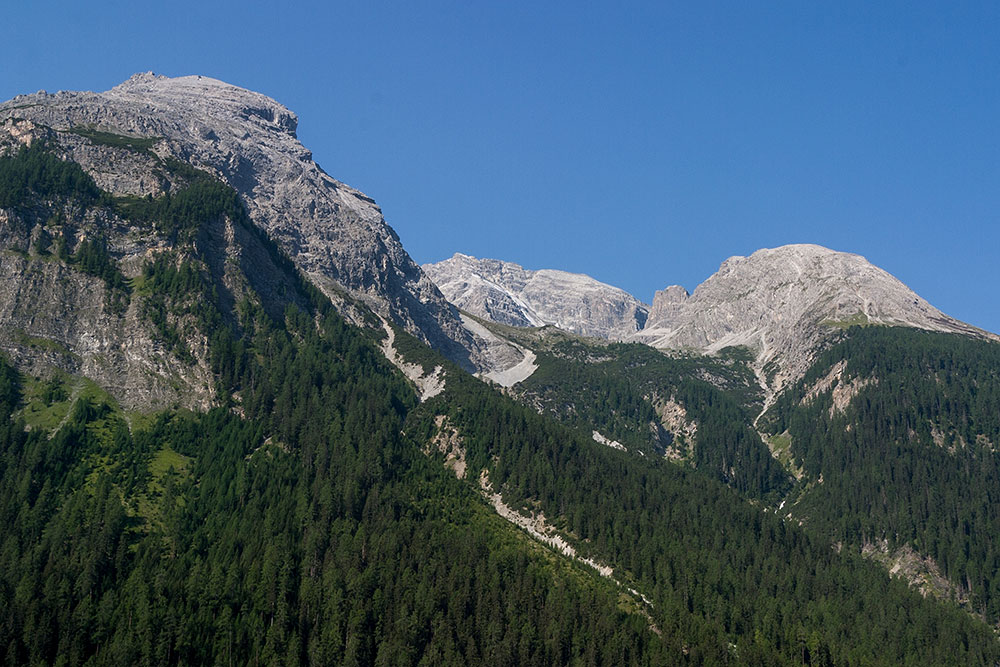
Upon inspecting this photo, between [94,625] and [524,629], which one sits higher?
[524,629]

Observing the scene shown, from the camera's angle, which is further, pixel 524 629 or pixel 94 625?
pixel 524 629

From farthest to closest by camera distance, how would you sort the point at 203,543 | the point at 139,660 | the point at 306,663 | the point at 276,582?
the point at 203,543 → the point at 276,582 → the point at 306,663 → the point at 139,660

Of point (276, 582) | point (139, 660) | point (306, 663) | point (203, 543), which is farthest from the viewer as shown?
point (203, 543)

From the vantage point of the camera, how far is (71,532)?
184875 mm

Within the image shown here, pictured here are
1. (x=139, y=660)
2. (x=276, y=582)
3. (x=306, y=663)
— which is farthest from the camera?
(x=276, y=582)

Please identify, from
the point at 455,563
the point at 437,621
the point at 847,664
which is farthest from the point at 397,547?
the point at 847,664

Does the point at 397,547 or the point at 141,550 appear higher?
the point at 397,547

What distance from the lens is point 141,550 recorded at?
185m

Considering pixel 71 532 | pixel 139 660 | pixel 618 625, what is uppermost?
pixel 618 625

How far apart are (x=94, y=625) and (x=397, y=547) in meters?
59.3

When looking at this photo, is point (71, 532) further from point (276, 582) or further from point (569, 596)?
point (569, 596)

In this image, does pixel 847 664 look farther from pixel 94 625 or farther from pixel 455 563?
pixel 94 625

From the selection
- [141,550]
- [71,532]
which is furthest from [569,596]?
[71,532]

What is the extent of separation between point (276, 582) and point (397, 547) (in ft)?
89.4
